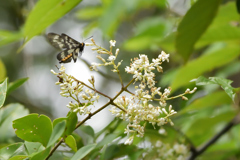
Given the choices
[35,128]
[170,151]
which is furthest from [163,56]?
[170,151]

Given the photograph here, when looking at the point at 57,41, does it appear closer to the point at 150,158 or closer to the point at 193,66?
the point at 150,158

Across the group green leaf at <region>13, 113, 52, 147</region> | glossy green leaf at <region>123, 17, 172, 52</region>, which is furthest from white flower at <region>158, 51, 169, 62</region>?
glossy green leaf at <region>123, 17, 172, 52</region>

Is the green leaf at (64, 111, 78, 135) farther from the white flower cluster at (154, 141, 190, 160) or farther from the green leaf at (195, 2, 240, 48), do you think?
the green leaf at (195, 2, 240, 48)

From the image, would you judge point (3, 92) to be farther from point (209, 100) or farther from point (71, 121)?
point (209, 100)

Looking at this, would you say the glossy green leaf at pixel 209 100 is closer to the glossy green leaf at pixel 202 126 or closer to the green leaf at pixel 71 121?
the glossy green leaf at pixel 202 126

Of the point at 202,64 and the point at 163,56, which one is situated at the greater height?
the point at 202,64
